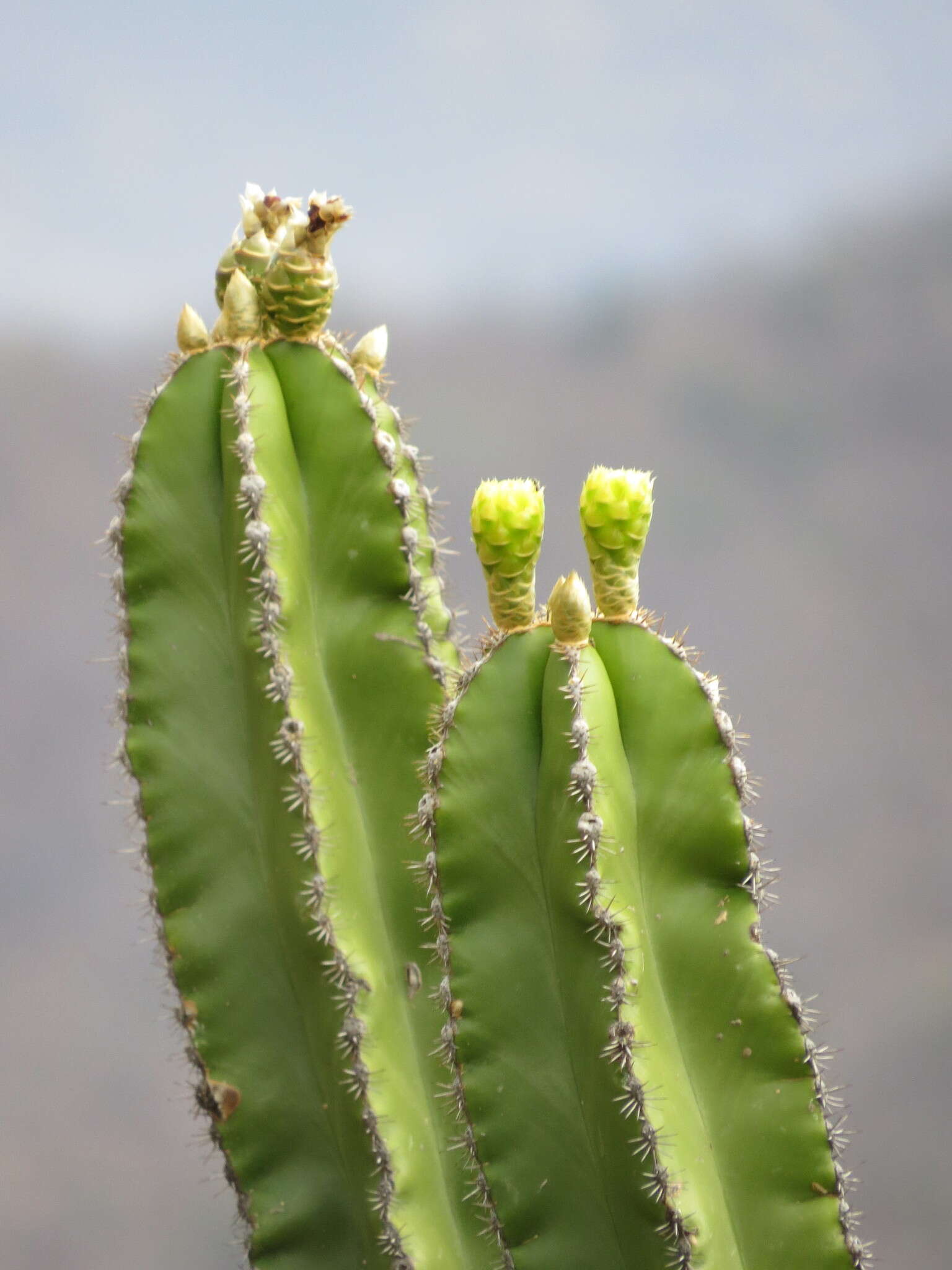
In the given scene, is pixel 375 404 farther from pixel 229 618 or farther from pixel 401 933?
pixel 401 933

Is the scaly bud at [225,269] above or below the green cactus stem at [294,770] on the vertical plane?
above

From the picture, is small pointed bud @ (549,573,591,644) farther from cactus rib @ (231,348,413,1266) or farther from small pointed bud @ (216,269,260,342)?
small pointed bud @ (216,269,260,342)

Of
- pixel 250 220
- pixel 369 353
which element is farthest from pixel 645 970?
pixel 250 220

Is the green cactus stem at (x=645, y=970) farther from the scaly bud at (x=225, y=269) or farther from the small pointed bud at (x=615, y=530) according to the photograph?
the scaly bud at (x=225, y=269)

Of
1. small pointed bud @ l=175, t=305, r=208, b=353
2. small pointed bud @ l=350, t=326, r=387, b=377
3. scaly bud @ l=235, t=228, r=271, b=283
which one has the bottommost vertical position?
small pointed bud @ l=350, t=326, r=387, b=377

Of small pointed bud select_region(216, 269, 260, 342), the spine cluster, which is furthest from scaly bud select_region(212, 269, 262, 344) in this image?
the spine cluster

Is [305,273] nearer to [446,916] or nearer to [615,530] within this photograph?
[615,530]

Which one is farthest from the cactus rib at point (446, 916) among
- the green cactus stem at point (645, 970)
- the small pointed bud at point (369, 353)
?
the small pointed bud at point (369, 353)

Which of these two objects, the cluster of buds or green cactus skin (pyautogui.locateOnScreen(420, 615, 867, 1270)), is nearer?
green cactus skin (pyautogui.locateOnScreen(420, 615, 867, 1270))
